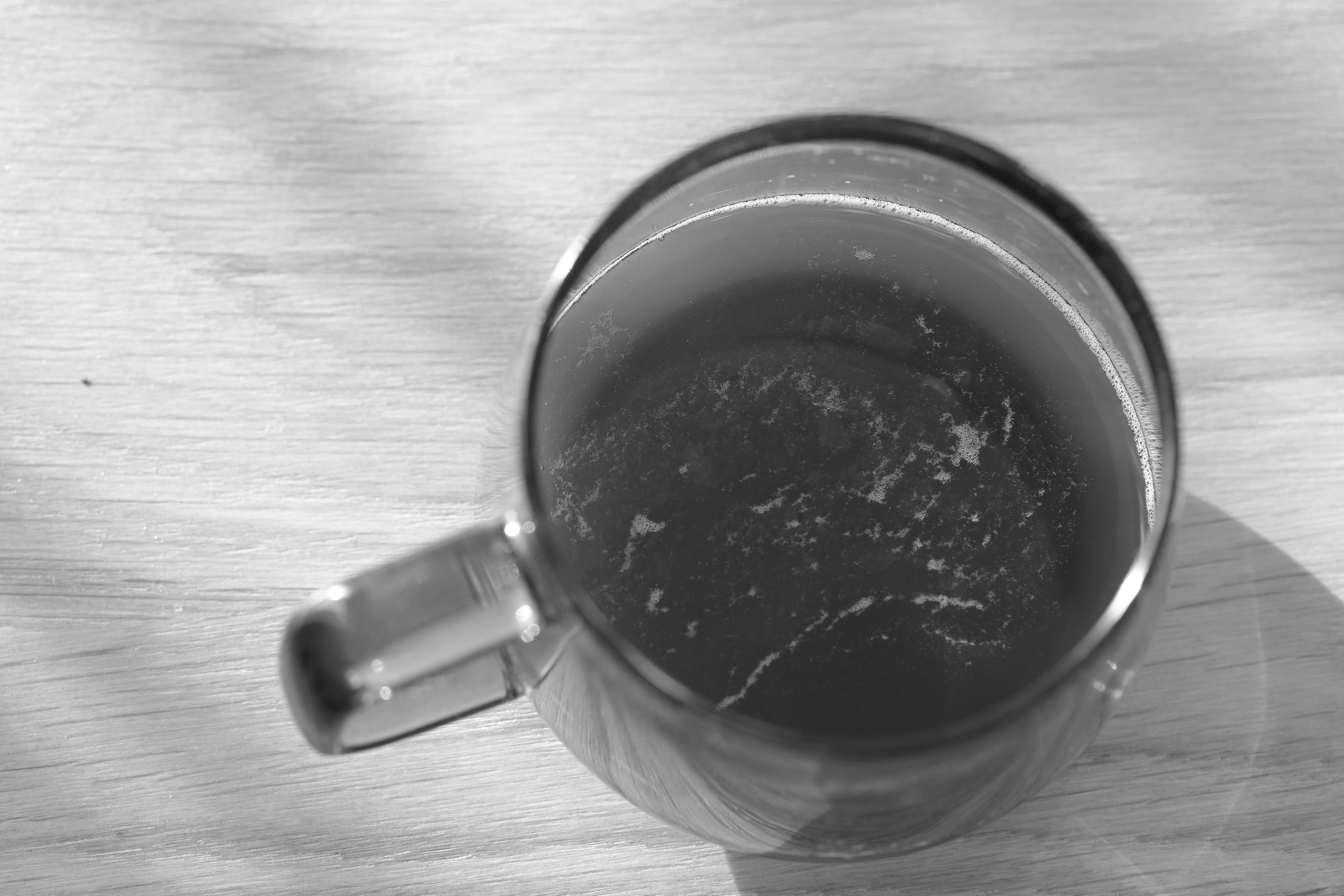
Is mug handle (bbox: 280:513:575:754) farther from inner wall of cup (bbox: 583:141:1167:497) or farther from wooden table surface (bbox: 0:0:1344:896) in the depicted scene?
wooden table surface (bbox: 0:0:1344:896)

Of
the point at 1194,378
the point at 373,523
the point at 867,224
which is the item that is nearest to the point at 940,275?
the point at 867,224

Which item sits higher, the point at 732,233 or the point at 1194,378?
the point at 732,233

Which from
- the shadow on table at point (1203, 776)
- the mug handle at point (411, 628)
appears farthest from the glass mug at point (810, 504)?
the shadow on table at point (1203, 776)

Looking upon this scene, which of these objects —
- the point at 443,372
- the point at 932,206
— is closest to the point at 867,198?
the point at 932,206

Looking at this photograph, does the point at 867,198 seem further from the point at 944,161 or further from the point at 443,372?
the point at 443,372

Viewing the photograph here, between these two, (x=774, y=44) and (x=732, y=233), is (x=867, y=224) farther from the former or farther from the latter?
(x=774, y=44)

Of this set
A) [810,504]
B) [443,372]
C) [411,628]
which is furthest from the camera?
[443,372]
